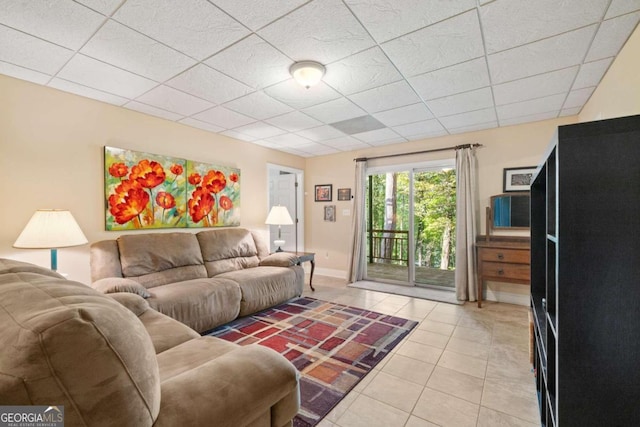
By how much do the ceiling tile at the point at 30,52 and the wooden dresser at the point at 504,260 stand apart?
4.71 metres

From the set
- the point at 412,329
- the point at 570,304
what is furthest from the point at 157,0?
the point at 412,329

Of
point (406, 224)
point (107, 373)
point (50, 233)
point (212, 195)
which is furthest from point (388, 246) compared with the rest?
point (107, 373)

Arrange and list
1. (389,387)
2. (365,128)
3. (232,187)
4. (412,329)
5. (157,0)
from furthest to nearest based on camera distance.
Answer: (232,187) → (365,128) → (412,329) → (389,387) → (157,0)

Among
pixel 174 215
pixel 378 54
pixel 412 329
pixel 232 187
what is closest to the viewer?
pixel 378 54

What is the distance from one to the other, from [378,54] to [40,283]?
2343 mm

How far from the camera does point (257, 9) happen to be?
1648 mm

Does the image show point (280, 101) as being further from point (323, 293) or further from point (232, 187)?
point (323, 293)

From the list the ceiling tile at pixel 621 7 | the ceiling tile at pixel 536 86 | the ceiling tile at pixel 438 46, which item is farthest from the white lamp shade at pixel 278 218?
the ceiling tile at pixel 621 7

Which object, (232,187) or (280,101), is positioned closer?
(280,101)

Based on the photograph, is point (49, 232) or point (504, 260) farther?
point (504, 260)

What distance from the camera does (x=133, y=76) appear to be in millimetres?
2426

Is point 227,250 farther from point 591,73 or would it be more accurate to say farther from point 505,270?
point 591,73

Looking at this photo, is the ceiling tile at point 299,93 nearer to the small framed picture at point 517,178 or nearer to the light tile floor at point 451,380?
the light tile floor at point 451,380

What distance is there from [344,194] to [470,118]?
2.48 m
